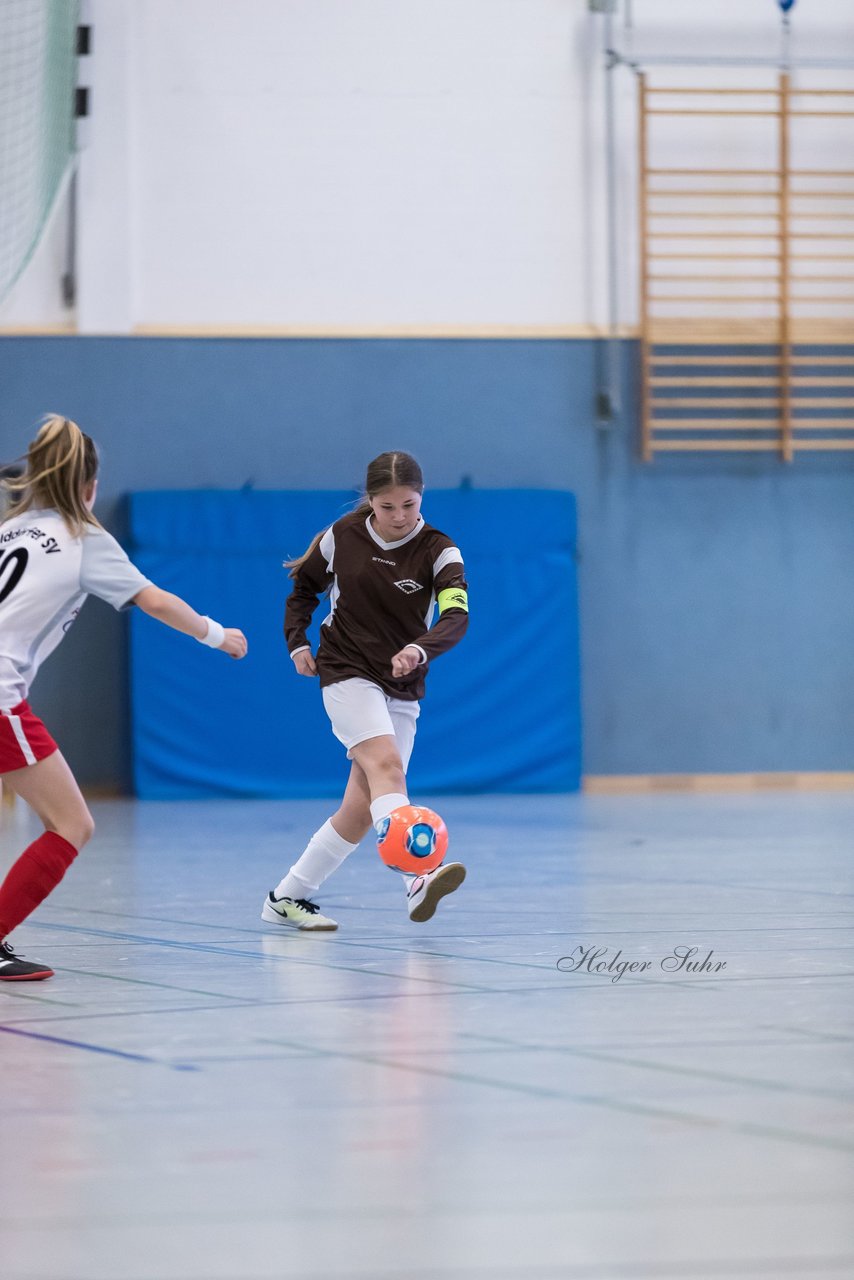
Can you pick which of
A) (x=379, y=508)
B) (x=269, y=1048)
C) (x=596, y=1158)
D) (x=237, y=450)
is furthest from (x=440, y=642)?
(x=237, y=450)

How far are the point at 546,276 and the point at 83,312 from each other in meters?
2.95

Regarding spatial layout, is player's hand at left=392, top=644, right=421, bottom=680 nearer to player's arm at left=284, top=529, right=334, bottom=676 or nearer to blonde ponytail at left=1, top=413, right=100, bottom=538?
player's arm at left=284, top=529, right=334, bottom=676

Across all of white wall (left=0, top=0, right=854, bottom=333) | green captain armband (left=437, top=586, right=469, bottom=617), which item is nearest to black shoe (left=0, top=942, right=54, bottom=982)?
green captain armband (left=437, top=586, right=469, bottom=617)

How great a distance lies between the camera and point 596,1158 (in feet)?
7.51

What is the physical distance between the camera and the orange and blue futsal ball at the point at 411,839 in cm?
425

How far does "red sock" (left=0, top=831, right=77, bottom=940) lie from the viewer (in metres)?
3.88

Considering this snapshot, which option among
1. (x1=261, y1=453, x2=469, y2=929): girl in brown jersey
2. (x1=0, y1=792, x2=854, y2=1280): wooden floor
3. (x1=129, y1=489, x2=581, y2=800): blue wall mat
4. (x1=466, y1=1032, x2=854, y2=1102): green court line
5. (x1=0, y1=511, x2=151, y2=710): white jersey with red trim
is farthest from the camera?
(x1=129, y1=489, x2=581, y2=800): blue wall mat

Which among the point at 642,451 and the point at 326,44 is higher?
the point at 326,44

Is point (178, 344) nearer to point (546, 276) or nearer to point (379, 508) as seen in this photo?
point (546, 276)

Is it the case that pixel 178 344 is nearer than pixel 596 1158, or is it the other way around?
pixel 596 1158

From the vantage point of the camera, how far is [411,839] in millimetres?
4238

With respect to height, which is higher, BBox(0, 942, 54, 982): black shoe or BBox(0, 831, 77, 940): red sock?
BBox(0, 831, 77, 940): red sock

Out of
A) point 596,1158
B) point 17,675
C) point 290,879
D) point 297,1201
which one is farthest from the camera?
point 290,879

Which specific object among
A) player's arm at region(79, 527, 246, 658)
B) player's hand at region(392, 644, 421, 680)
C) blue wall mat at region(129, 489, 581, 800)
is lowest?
blue wall mat at region(129, 489, 581, 800)
